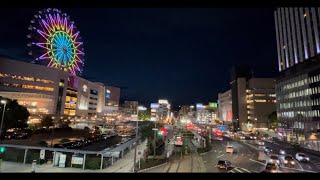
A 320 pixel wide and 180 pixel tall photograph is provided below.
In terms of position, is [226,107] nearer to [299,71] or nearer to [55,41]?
[299,71]

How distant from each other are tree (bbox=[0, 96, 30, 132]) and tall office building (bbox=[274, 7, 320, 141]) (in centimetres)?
6463

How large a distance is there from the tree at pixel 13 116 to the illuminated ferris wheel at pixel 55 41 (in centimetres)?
2658

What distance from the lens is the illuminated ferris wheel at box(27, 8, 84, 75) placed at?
7131 cm

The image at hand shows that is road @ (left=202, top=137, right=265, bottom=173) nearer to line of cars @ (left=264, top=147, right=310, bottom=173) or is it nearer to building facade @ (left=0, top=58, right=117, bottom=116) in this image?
line of cars @ (left=264, top=147, right=310, bottom=173)

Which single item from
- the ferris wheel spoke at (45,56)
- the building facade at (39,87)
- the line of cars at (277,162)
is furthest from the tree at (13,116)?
the line of cars at (277,162)

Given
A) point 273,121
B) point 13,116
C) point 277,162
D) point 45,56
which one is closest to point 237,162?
point 277,162

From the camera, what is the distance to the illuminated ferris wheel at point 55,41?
71.3 metres

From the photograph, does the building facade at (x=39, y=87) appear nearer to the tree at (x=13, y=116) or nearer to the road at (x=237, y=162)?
the tree at (x=13, y=116)

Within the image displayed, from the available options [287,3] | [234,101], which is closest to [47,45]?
[287,3]

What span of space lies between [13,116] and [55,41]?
35348 millimetres

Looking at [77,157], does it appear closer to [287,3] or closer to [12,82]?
[287,3]

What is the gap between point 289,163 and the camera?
1142 inches

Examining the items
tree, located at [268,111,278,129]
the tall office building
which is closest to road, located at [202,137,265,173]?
the tall office building

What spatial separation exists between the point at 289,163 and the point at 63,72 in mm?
82833
